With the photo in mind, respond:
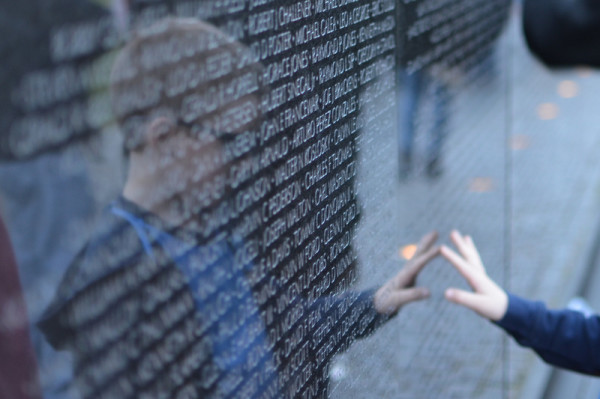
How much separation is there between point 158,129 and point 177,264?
0.19m

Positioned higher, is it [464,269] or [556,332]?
[464,269]

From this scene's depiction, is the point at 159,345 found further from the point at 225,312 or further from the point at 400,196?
the point at 400,196

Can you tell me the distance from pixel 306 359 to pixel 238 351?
0.26 m

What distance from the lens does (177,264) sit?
1.06 metres

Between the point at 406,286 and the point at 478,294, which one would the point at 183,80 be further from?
the point at 478,294

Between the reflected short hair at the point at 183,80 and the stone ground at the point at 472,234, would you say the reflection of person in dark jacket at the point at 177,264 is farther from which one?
the stone ground at the point at 472,234

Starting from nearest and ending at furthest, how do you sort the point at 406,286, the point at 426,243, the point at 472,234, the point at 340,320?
1. the point at 340,320
2. the point at 406,286
3. the point at 426,243
4. the point at 472,234

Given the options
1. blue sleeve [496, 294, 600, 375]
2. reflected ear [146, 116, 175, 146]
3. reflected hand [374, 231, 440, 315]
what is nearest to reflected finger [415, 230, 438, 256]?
reflected hand [374, 231, 440, 315]

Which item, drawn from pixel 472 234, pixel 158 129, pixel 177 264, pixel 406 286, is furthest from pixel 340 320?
pixel 472 234

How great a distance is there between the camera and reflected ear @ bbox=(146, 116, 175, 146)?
3.23 feet

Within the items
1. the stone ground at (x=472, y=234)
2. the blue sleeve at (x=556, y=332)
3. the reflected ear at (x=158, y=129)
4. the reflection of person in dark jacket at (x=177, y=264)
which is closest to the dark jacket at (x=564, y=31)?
the stone ground at (x=472, y=234)

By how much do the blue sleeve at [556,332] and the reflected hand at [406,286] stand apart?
263 millimetres

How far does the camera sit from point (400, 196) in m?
2.12

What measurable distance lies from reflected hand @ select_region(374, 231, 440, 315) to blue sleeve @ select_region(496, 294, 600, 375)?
263mm
